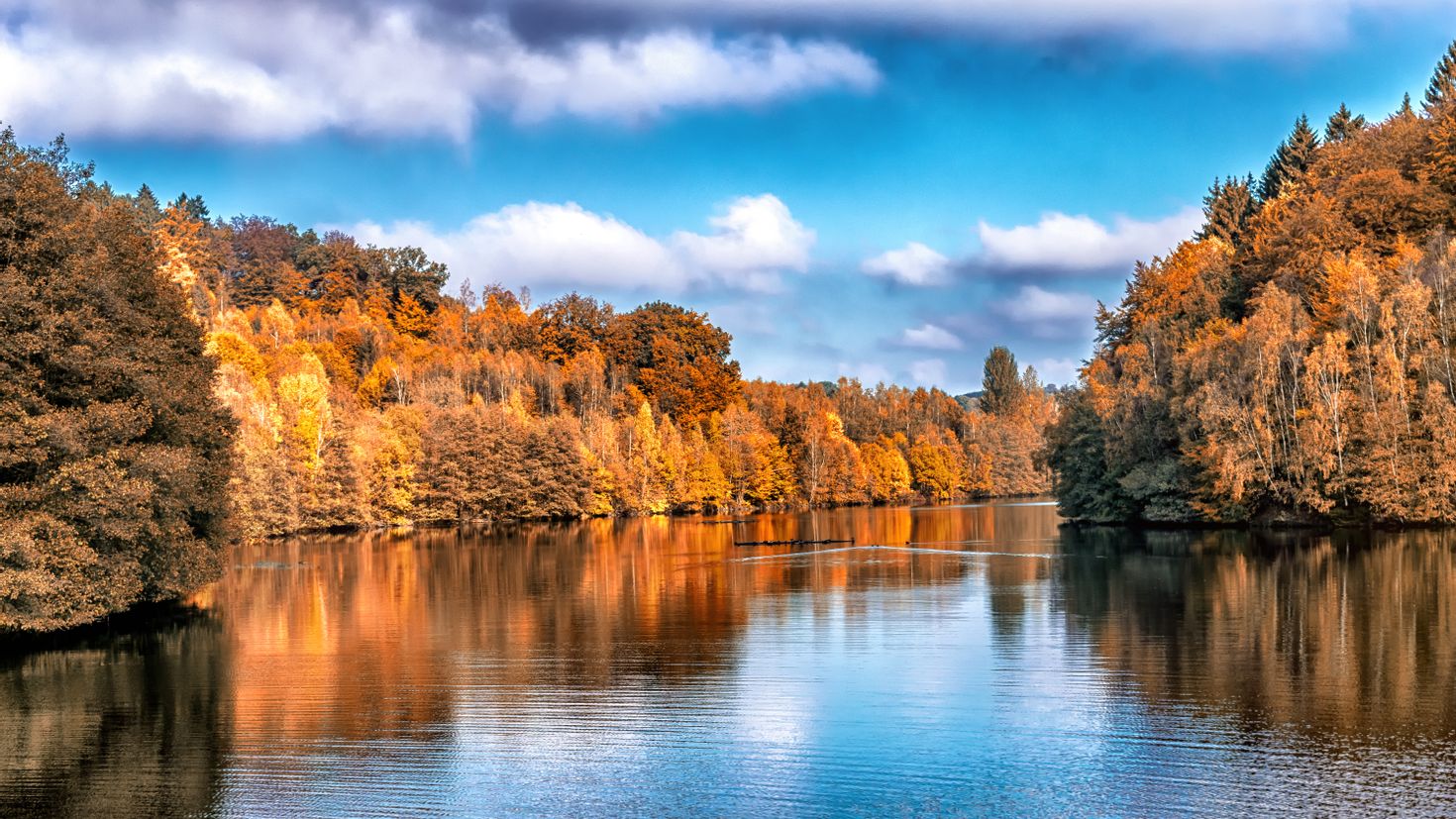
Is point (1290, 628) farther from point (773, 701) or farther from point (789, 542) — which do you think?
point (789, 542)

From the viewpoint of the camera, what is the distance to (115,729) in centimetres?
1922

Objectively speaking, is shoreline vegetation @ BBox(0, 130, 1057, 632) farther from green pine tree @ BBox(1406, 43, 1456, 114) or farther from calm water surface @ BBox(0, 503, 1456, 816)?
green pine tree @ BBox(1406, 43, 1456, 114)

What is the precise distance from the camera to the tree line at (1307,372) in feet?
180

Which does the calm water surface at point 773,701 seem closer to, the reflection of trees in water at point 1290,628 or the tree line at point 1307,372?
the reflection of trees in water at point 1290,628

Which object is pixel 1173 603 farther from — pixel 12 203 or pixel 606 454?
pixel 606 454

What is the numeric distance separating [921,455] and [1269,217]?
2707 inches

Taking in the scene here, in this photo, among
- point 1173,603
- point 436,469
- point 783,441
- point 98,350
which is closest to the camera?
point 98,350

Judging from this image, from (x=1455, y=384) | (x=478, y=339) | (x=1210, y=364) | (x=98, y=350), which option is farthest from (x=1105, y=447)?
(x=478, y=339)

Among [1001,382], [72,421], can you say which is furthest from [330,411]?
[1001,382]

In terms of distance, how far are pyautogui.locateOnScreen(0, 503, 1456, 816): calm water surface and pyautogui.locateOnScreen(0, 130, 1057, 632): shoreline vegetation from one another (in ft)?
13.2

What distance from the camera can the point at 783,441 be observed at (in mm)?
127938

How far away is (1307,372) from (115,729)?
186 feet

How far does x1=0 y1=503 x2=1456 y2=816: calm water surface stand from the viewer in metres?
14.8

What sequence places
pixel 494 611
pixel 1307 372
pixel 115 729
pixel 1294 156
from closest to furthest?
pixel 115 729 → pixel 494 611 → pixel 1307 372 → pixel 1294 156
